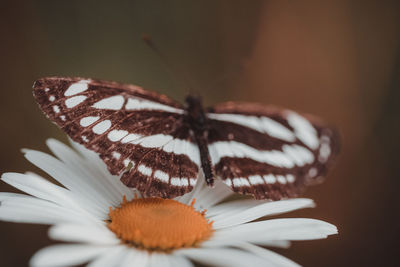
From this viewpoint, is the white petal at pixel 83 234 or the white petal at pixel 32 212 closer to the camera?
the white petal at pixel 83 234

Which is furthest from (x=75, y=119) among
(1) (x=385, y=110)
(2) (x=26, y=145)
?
(1) (x=385, y=110)

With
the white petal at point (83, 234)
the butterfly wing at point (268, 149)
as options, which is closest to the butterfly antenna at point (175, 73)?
the butterfly wing at point (268, 149)

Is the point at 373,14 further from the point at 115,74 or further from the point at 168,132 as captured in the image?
the point at 168,132

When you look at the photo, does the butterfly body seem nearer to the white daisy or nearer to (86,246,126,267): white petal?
the white daisy

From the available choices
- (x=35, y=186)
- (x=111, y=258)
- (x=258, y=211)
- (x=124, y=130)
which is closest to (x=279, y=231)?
(x=258, y=211)

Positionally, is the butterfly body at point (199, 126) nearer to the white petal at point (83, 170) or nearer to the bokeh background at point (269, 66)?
the white petal at point (83, 170)

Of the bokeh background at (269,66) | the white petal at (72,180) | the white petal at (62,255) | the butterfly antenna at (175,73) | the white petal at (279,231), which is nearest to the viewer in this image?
the white petal at (62,255)

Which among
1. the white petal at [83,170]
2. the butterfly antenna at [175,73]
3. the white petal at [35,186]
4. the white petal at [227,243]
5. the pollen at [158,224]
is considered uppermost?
the butterfly antenna at [175,73]
